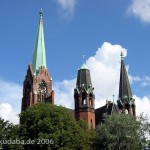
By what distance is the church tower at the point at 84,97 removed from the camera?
67.1m

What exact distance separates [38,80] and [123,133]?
4243cm

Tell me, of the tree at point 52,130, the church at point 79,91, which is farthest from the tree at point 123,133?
the church at point 79,91

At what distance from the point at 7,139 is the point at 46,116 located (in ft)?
20.3

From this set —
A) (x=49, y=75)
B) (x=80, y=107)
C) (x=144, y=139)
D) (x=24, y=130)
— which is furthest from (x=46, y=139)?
(x=49, y=75)

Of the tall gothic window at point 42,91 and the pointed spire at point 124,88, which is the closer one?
the pointed spire at point 124,88

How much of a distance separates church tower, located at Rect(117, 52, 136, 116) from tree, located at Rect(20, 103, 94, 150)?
25.3 meters

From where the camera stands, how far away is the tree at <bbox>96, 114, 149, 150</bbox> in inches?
1891

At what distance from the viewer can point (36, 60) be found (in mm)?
89625

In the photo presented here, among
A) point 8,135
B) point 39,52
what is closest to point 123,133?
point 8,135

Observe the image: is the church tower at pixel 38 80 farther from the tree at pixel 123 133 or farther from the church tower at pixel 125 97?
the tree at pixel 123 133

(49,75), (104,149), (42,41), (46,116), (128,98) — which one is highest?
(42,41)

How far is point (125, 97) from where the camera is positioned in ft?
251

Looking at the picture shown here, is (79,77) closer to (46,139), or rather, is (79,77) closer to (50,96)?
(50,96)

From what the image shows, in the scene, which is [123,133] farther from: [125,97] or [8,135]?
[125,97]
